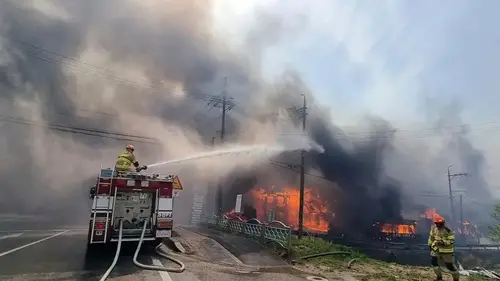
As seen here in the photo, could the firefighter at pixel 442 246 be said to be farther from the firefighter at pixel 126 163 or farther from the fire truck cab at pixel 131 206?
the firefighter at pixel 126 163

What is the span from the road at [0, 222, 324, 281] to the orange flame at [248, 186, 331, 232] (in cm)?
2618

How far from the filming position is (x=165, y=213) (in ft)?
28.1

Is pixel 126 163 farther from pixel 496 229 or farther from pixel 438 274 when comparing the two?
pixel 496 229

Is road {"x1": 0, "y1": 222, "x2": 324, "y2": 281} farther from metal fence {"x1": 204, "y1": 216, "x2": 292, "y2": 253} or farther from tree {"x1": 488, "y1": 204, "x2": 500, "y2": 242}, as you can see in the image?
tree {"x1": 488, "y1": 204, "x2": 500, "y2": 242}

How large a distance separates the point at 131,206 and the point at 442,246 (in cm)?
820

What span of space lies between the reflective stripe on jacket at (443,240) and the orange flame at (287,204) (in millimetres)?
27244

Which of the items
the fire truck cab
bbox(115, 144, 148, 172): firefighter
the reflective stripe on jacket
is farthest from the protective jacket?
the reflective stripe on jacket

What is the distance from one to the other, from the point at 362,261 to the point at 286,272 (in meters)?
3.37

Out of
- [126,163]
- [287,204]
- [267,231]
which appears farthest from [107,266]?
[287,204]

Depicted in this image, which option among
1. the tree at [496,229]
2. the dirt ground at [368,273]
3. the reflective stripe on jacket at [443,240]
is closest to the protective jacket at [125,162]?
the dirt ground at [368,273]

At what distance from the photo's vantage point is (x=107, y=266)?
6.52 metres

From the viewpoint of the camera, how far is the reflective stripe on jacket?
284 inches

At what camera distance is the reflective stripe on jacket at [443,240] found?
7207mm

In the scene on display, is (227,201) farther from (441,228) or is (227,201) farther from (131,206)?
(441,228)
